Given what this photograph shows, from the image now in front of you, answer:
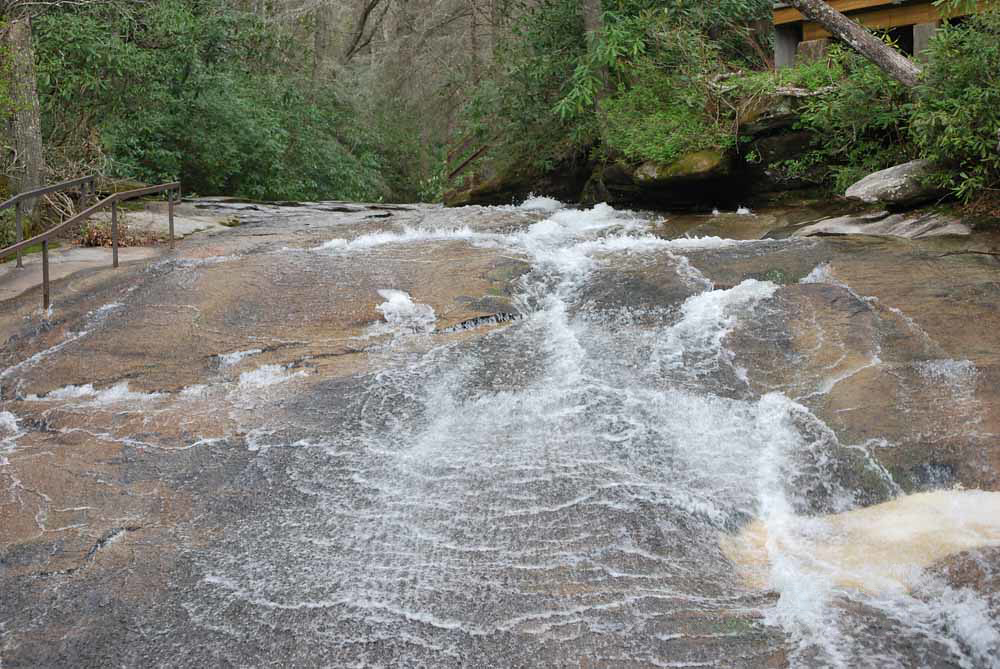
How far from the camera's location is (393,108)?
2895 centimetres

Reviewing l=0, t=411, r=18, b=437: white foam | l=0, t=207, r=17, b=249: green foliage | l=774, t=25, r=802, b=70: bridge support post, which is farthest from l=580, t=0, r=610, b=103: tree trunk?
l=0, t=411, r=18, b=437: white foam

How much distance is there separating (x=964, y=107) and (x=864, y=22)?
16.8 ft

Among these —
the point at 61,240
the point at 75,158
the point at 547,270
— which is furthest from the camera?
the point at 75,158

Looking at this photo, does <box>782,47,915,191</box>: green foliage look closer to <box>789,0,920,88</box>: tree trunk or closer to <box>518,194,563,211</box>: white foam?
<box>789,0,920,88</box>: tree trunk

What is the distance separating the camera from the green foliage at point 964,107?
9086 mm

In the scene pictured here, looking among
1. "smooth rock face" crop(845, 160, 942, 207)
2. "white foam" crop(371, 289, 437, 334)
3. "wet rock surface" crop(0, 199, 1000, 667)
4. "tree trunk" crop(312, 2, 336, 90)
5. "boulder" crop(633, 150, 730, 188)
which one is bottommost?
"wet rock surface" crop(0, 199, 1000, 667)

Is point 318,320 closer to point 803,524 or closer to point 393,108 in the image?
point 803,524

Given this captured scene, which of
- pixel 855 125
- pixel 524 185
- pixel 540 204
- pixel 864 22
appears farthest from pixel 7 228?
pixel 864 22

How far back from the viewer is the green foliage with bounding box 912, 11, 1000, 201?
9.09 metres

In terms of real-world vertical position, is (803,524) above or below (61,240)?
below

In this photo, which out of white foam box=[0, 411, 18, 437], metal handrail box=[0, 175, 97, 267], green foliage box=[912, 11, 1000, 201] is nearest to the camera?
white foam box=[0, 411, 18, 437]

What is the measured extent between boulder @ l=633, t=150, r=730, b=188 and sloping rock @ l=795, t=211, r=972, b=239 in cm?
201

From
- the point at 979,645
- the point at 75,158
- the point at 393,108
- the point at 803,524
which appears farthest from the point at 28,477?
the point at 393,108

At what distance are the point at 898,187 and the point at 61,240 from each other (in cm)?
1054
